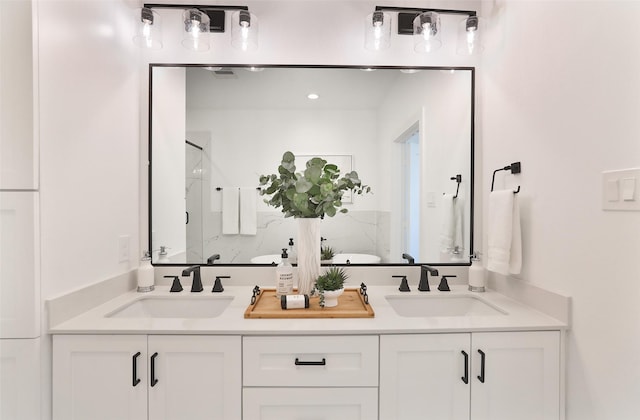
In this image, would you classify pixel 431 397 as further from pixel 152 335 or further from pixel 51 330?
pixel 51 330

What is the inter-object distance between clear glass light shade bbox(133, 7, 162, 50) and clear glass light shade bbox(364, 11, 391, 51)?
3.39 ft

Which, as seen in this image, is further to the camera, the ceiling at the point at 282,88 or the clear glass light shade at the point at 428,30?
the ceiling at the point at 282,88

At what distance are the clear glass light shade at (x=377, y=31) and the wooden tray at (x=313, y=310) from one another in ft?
4.15

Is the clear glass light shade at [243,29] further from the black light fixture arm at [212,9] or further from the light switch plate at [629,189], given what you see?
the light switch plate at [629,189]

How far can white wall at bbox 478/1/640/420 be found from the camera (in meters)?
0.92

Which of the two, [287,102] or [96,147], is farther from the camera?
[287,102]

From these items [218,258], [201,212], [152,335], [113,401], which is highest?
[201,212]

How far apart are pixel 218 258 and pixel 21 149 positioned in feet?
2.95

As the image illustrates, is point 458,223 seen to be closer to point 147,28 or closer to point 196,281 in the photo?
point 196,281

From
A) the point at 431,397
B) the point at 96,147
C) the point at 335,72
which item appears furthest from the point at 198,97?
the point at 431,397

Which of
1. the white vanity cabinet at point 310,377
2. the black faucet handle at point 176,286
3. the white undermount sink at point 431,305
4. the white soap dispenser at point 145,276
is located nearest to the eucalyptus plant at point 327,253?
the white undermount sink at point 431,305

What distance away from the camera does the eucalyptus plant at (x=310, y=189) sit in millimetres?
1351

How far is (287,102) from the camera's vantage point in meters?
1.67

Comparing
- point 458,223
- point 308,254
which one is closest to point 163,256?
point 308,254
